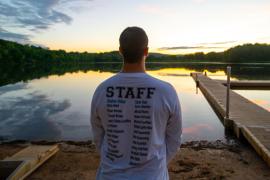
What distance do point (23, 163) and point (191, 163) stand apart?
366 centimetres

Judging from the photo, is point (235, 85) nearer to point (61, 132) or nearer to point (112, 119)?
point (61, 132)

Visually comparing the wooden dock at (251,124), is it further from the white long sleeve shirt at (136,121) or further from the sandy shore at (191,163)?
the white long sleeve shirt at (136,121)

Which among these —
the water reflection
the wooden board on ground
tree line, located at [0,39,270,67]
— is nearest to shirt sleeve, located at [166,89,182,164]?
the wooden board on ground

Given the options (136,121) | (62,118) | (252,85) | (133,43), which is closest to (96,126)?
(136,121)

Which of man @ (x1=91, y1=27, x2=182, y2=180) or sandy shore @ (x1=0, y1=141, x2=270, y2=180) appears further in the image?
sandy shore @ (x1=0, y1=141, x2=270, y2=180)

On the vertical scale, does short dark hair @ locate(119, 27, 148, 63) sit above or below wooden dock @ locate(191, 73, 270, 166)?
above

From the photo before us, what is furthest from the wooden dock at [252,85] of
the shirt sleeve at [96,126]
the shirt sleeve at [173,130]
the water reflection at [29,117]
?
the shirt sleeve at [96,126]

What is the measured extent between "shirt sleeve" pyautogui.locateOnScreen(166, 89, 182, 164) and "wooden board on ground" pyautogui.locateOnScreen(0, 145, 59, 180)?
4100 mm

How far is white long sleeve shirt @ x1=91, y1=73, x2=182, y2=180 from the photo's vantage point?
6.78 feet

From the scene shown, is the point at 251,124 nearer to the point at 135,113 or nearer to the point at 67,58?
the point at 135,113

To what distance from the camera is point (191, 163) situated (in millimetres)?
7414

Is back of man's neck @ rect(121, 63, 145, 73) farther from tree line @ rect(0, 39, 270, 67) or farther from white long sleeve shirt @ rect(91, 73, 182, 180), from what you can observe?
tree line @ rect(0, 39, 270, 67)

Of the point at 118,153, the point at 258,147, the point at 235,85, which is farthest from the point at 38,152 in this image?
the point at 235,85

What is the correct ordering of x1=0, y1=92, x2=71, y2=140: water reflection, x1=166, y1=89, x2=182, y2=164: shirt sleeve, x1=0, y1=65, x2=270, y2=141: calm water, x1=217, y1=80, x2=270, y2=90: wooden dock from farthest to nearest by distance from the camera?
x1=217, y1=80, x2=270, y2=90: wooden dock, x1=0, y1=92, x2=71, y2=140: water reflection, x1=0, y1=65, x2=270, y2=141: calm water, x1=166, y1=89, x2=182, y2=164: shirt sleeve
